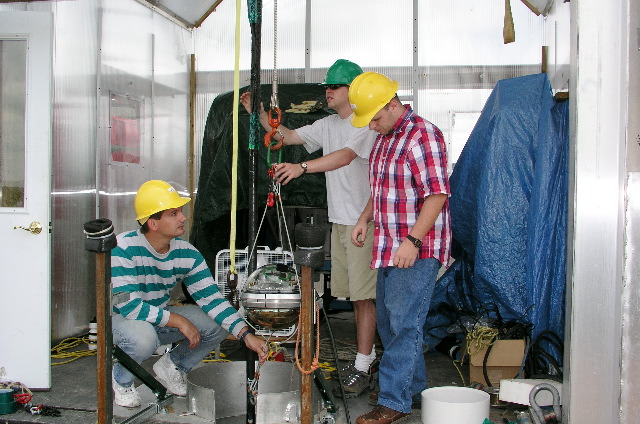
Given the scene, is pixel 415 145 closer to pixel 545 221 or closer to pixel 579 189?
pixel 579 189

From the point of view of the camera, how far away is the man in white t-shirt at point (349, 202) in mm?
4012

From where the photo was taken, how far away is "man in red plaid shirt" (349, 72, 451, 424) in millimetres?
3396

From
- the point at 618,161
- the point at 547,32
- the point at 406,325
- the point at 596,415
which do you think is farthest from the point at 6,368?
the point at 547,32

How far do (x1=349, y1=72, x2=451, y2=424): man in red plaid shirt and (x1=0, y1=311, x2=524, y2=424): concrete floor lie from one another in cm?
31

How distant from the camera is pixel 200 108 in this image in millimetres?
7113

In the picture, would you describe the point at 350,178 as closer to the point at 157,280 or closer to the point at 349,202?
the point at 349,202

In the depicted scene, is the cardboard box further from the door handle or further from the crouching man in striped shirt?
the door handle

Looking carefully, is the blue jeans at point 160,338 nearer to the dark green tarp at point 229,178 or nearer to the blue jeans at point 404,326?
the blue jeans at point 404,326

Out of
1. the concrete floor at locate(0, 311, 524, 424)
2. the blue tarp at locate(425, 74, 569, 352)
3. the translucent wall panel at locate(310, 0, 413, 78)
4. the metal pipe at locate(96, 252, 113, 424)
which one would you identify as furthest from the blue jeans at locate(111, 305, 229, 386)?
the translucent wall panel at locate(310, 0, 413, 78)

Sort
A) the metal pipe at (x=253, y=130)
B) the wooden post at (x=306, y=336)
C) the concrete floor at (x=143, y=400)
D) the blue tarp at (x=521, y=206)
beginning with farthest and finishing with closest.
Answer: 1. the blue tarp at (x=521, y=206)
2. the concrete floor at (x=143, y=400)
3. the metal pipe at (x=253, y=130)
4. the wooden post at (x=306, y=336)

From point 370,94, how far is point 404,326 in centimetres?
122

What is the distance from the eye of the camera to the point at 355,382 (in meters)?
3.96

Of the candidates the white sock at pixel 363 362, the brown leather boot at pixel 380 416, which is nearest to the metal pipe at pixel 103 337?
the brown leather boot at pixel 380 416

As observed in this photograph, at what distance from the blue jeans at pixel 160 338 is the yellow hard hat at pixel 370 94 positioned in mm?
1493
